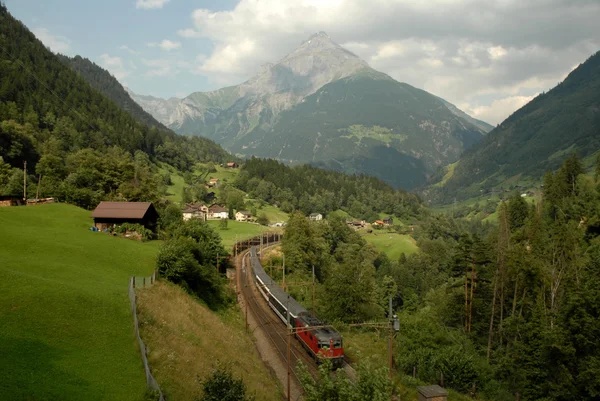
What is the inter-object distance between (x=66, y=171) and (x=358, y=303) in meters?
69.4

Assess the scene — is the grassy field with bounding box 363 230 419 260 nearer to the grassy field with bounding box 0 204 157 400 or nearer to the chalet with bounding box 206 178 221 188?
the chalet with bounding box 206 178 221 188

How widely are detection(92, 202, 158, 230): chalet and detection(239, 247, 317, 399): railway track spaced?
727 inches

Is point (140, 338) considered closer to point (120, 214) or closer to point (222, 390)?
point (222, 390)

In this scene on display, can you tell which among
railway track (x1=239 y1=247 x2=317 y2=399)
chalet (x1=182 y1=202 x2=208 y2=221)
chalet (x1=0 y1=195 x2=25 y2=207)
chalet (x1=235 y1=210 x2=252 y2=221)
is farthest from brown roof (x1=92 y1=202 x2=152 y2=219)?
chalet (x1=235 y1=210 x2=252 y2=221)

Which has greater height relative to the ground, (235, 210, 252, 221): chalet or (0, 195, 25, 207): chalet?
(0, 195, 25, 207): chalet

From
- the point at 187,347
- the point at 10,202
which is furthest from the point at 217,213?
the point at 187,347

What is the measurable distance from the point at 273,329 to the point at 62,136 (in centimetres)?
11830

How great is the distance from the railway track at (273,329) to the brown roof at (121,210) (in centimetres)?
1918

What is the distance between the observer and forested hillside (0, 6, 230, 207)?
79.9 meters

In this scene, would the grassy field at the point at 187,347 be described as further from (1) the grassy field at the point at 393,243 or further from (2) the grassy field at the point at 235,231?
(1) the grassy field at the point at 393,243

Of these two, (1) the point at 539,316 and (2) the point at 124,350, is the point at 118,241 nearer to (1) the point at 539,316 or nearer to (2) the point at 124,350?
(2) the point at 124,350

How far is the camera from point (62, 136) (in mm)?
131875

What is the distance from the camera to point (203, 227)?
2435 inches

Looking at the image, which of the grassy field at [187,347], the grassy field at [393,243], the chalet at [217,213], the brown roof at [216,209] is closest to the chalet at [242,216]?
the chalet at [217,213]
